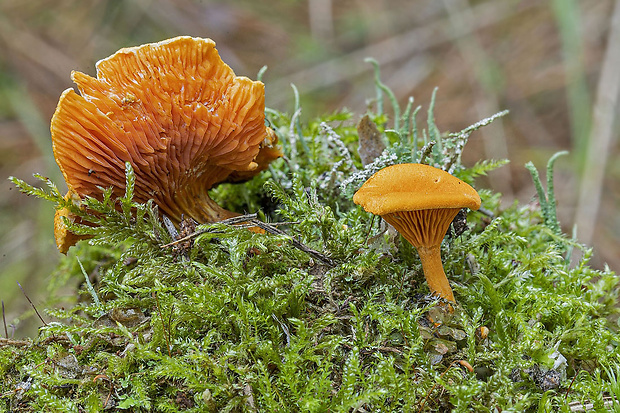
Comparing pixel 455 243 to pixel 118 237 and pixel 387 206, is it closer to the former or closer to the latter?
pixel 387 206

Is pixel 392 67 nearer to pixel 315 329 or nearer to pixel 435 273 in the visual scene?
pixel 435 273

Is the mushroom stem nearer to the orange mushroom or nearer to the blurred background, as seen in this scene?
the orange mushroom

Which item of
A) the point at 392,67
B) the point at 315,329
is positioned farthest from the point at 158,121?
the point at 392,67

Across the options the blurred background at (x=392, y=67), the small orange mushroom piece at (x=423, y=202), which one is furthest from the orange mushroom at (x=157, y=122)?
the blurred background at (x=392, y=67)

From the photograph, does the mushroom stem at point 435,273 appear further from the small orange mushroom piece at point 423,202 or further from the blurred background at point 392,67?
the blurred background at point 392,67

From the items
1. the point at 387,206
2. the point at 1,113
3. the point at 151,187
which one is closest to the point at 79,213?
the point at 151,187
